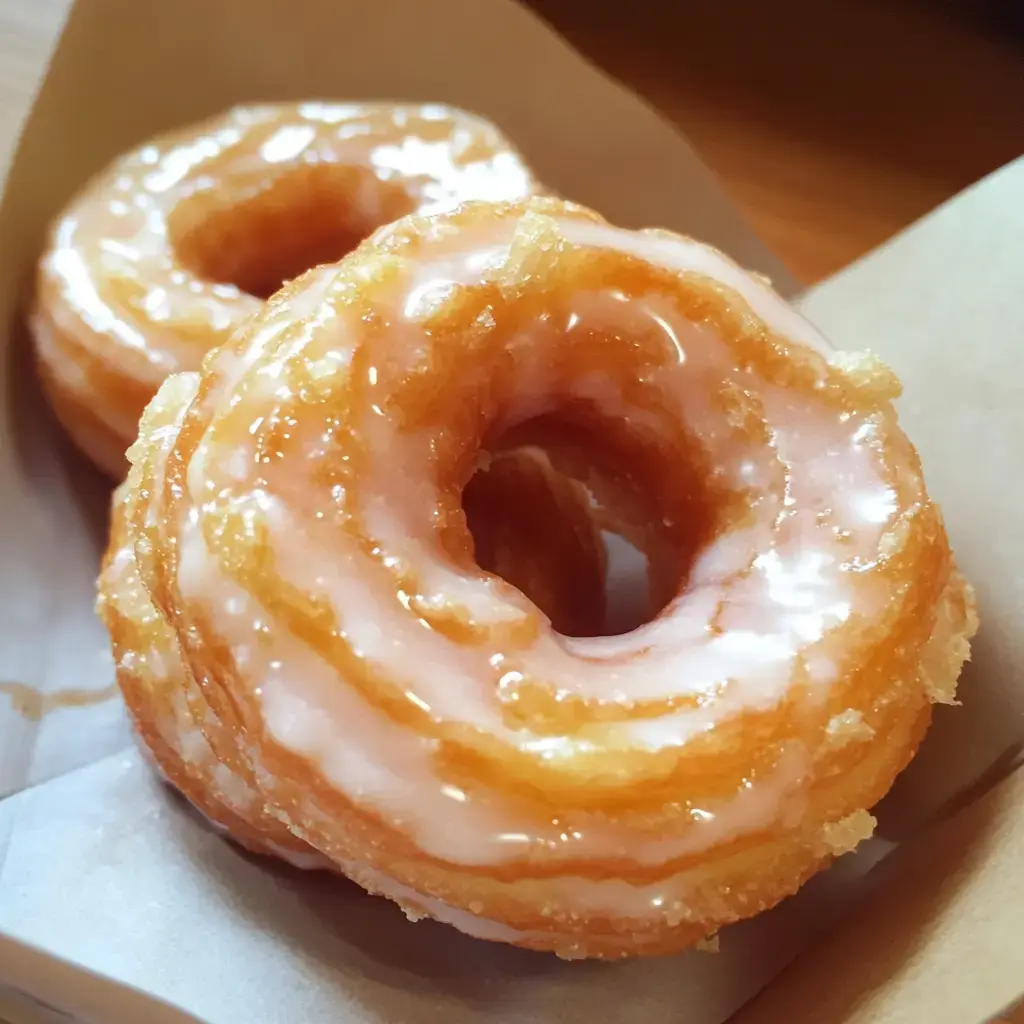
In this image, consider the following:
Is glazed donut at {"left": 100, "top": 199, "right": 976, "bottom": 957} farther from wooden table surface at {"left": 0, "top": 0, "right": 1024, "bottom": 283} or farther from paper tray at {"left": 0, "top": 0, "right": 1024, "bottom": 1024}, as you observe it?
wooden table surface at {"left": 0, "top": 0, "right": 1024, "bottom": 283}

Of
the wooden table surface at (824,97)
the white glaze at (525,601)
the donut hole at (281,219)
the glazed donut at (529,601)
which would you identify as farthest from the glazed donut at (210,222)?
the wooden table surface at (824,97)

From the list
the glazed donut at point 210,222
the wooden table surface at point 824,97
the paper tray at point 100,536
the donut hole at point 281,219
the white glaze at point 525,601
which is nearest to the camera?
the white glaze at point 525,601

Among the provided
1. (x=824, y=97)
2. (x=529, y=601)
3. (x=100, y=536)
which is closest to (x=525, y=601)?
(x=529, y=601)

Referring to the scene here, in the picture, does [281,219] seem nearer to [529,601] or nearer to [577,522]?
[577,522]

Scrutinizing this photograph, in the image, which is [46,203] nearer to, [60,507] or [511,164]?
[60,507]

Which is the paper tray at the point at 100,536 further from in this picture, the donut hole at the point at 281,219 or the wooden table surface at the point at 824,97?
the wooden table surface at the point at 824,97

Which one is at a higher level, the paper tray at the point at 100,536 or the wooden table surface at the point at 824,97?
the wooden table surface at the point at 824,97
